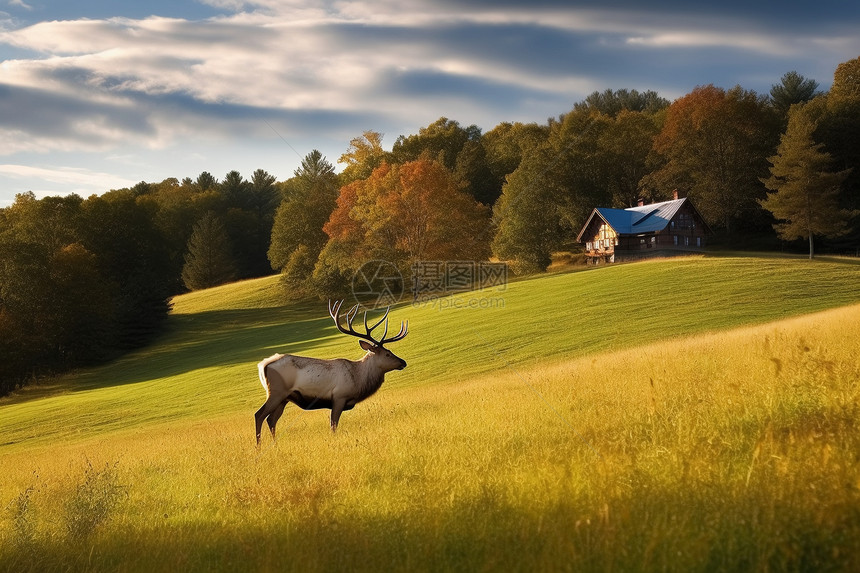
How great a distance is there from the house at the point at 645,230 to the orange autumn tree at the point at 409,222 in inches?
526

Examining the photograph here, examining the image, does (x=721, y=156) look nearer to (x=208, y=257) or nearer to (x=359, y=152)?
(x=359, y=152)

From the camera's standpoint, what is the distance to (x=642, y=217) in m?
65.9

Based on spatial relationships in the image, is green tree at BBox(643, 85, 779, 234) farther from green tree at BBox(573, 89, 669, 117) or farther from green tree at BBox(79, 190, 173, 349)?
green tree at BBox(79, 190, 173, 349)

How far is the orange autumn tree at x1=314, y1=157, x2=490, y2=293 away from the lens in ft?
178

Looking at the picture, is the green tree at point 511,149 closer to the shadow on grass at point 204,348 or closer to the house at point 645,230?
the house at point 645,230

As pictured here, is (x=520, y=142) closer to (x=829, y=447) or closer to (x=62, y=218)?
(x=62, y=218)

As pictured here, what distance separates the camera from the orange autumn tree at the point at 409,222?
178 feet

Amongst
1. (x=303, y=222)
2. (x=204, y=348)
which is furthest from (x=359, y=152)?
(x=204, y=348)

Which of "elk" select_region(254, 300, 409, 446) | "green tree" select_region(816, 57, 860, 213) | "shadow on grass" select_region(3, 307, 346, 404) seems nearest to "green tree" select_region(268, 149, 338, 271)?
"shadow on grass" select_region(3, 307, 346, 404)

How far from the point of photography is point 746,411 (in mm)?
7750

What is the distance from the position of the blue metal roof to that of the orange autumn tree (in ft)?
44.5

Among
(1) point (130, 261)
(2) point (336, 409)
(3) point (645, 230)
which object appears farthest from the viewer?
(1) point (130, 261)

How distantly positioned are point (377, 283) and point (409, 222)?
11.0 metres

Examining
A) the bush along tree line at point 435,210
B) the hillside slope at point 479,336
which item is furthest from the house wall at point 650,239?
the hillside slope at point 479,336
